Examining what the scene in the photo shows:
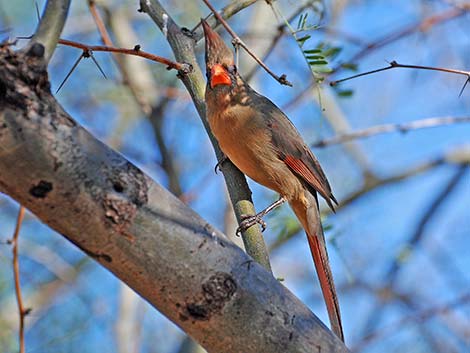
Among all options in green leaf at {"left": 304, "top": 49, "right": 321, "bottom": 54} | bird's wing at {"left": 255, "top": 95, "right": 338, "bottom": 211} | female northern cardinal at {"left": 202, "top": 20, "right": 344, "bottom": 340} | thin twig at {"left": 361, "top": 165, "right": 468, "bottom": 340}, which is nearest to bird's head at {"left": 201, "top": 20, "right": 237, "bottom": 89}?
female northern cardinal at {"left": 202, "top": 20, "right": 344, "bottom": 340}

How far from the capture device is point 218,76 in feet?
9.01

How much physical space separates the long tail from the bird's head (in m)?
0.56

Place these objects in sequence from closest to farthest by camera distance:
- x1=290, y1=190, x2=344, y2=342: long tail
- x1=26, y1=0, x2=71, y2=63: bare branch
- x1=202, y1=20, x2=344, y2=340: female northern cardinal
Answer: x1=26, y1=0, x2=71, y2=63: bare branch < x1=290, y1=190, x2=344, y2=342: long tail < x1=202, y1=20, x2=344, y2=340: female northern cardinal

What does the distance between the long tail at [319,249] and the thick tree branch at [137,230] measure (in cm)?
109

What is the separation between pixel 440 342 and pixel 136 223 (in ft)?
14.9

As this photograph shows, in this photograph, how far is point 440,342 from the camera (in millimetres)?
5297

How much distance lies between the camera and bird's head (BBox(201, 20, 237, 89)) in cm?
262

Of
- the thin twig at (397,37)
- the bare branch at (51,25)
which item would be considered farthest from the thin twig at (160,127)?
the bare branch at (51,25)

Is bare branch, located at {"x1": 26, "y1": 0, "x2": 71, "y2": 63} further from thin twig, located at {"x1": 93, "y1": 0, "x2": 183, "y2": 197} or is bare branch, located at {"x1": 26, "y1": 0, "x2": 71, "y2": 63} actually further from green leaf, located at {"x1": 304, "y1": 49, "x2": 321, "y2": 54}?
thin twig, located at {"x1": 93, "y1": 0, "x2": 183, "y2": 197}

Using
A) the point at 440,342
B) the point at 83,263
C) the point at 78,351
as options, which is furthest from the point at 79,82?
the point at 440,342

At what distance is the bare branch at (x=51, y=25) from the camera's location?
1.32 metres

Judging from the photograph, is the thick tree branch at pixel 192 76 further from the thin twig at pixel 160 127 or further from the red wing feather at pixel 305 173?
the thin twig at pixel 160 127

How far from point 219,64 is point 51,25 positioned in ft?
4.72

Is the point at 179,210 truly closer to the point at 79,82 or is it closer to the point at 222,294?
the point at 222,294
